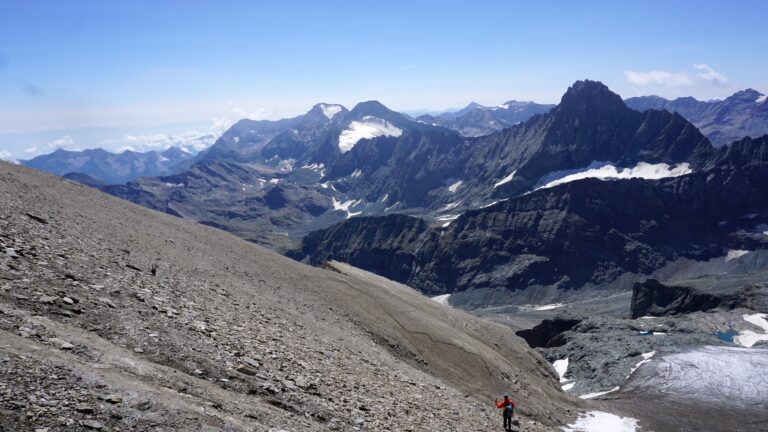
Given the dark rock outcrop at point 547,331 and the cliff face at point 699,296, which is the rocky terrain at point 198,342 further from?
the cliff face at point 699,296

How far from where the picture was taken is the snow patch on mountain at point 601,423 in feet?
133

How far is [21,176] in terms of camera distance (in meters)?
44.9

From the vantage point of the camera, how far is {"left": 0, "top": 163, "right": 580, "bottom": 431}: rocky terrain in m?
16.6

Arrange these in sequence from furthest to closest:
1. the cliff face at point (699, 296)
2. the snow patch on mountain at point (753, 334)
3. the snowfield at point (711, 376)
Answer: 1. the cliff face at point (699, 296)
2. the snow patch on mountain at point (753, 334)
3. the snowfield at point (711, 376)

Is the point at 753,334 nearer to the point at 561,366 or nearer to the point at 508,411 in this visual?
the point at 561,366

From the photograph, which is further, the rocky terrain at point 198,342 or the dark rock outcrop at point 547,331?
the dark rock outcrop at point 547,331

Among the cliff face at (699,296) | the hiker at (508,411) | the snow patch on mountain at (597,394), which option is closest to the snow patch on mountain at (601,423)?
the hiker at (508,411)

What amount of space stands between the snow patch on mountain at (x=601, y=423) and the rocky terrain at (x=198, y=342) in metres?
1.02

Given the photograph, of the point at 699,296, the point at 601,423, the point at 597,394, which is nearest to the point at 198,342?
the point at 601,423

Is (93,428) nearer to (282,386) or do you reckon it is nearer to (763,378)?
(282,386)

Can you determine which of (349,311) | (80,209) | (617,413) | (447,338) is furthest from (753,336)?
(80,209)

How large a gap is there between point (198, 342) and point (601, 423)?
111 feet

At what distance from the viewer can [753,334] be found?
122m

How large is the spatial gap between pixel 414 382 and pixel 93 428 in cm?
1973
